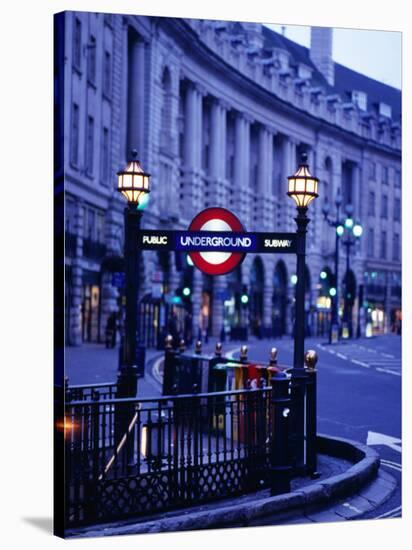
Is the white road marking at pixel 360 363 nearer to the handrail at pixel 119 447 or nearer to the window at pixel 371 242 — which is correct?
the window at pixel 371 242

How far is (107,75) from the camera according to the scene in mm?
17828

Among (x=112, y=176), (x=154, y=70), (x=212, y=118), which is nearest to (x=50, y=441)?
(x=112, y=176)

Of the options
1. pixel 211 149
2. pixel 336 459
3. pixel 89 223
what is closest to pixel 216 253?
pixel 336 459

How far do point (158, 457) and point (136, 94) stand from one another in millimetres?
16094

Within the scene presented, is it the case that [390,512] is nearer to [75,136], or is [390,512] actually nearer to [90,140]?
[75,136]

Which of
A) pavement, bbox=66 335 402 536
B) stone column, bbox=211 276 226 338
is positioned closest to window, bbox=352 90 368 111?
pavement, bbox=66 335 402 536

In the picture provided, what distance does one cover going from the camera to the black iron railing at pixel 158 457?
9.27m

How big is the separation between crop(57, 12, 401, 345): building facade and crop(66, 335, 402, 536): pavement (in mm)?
1319

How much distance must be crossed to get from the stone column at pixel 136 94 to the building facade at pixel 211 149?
0.16 feet

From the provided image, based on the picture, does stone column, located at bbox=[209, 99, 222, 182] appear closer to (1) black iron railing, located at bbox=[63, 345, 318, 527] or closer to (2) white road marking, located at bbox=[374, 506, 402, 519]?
(1) black iron railing, located at bbox=[63, 345, 318, 527]

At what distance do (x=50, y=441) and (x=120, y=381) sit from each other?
5.04 feet

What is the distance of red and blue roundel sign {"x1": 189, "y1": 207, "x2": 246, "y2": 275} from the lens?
10039 mm

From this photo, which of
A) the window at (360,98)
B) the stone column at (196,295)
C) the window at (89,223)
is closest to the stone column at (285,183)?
Answer: the stone column at (196,295)
